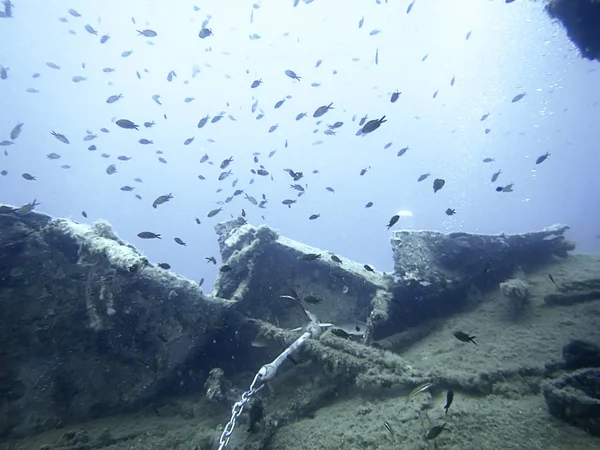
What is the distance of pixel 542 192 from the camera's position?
159m

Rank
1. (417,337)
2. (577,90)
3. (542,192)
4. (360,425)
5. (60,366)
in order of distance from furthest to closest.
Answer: (542,192) → (577,90) → (417,337) → (60,366) → (360,425)

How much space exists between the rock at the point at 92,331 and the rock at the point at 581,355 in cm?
614

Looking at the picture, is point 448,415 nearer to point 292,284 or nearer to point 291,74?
point 292,284

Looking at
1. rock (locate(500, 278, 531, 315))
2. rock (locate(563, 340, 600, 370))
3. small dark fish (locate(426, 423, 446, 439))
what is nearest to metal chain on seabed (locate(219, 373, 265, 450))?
small dark fish (locate(426, 423, 446, 439))

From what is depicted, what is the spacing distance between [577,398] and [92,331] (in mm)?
8029

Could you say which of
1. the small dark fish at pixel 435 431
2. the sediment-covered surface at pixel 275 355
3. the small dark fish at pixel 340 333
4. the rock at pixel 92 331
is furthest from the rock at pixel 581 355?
the rock at pixel 92 331

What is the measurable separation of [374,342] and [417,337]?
120 cm

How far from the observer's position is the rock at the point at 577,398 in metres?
3.55

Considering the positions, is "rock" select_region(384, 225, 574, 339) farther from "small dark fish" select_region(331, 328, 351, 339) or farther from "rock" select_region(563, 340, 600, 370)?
"rock" select_region(563, 340, 600, 370)

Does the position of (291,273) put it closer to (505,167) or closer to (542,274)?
(542,274)

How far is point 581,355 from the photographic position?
14.9 ft

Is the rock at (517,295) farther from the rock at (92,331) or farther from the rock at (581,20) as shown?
the rock at (581,20)

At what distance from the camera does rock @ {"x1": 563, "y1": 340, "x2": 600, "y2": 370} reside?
14.5ft

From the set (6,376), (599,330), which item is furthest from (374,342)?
(6,376)
